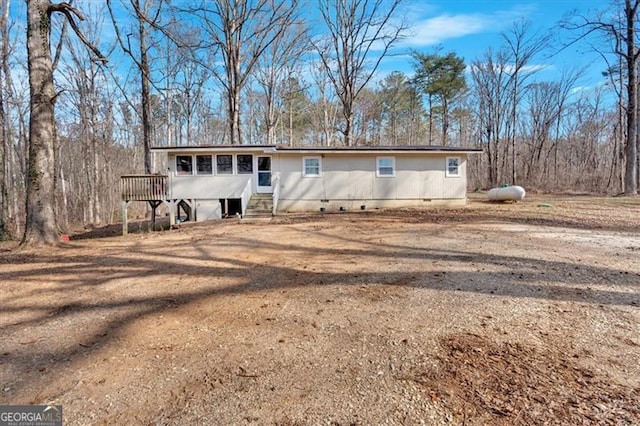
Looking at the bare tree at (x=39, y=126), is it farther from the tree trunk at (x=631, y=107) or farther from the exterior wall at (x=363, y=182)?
the tree trunk at (x=631, y=107)

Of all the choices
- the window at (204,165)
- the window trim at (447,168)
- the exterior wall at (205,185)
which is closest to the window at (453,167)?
the window trim at (447,168)

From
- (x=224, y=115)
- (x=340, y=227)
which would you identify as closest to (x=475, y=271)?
(x=340, y=227)

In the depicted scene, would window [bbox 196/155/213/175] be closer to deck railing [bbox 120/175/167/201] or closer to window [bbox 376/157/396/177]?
deck railing [bbox 120/175/167/201]

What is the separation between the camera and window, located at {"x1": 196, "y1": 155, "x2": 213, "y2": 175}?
1398cm

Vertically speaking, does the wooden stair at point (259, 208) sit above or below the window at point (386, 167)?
below

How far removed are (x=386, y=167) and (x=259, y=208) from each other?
20.0 ft

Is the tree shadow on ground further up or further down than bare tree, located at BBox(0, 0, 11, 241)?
further down

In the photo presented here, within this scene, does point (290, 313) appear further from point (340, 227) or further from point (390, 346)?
point (340, 227)

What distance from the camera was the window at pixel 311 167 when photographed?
15125 millimetres

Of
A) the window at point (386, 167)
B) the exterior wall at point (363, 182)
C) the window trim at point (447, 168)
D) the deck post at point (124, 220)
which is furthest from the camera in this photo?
the window trim at point (447, 168)

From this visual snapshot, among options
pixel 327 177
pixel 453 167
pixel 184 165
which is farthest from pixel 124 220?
pixel 453 167

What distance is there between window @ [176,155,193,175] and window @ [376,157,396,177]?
8206 mm

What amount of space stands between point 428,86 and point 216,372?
3029cm

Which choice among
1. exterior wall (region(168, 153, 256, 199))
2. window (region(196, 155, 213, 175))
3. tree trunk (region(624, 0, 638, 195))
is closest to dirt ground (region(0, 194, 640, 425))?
exterior wall (region(168, 153, 256, 199))
